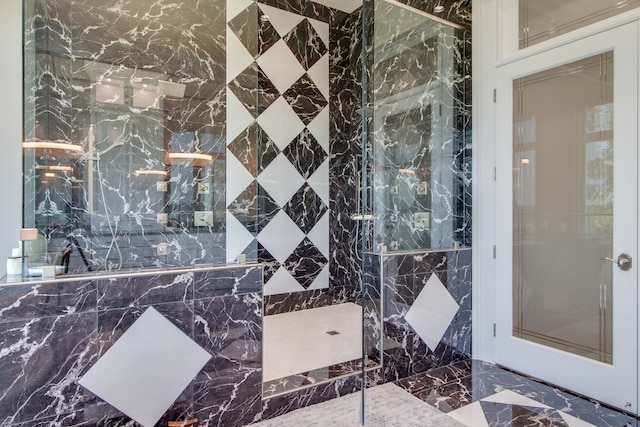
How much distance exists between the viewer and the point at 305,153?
3.97m

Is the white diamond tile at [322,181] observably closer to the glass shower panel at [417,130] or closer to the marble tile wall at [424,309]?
the glass shower panel at [417,130]

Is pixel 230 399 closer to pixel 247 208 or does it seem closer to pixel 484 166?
pixel 247 208

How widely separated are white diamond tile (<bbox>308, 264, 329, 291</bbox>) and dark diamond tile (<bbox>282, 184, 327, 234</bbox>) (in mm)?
512

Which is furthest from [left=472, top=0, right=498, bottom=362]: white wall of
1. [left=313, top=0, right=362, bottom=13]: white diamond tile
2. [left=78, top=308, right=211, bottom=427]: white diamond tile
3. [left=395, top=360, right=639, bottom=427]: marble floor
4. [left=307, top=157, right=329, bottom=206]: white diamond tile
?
[left=78, top=308, right=211, bottom=427]: white diamond tile

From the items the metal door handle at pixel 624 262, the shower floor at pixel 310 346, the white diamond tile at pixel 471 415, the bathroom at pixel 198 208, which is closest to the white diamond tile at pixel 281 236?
the shower floor at pixel 310 346

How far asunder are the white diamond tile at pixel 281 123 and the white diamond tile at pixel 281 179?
0.18 m

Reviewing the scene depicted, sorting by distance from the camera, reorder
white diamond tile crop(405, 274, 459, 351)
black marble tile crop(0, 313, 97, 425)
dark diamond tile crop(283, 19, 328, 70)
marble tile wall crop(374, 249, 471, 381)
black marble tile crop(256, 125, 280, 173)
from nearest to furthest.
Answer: black marble tile crop(0, 313, 97, 425), marble tile wall crop(374, 249, 471, 381), white diamond tile crop(405, 274, 459, 351), black marble tile crop(256, 125, 280, 173), dark diamond tile crop(283, 19, 328, 70)

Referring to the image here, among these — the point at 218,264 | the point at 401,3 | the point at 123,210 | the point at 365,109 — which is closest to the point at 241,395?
→ the point at 218,264

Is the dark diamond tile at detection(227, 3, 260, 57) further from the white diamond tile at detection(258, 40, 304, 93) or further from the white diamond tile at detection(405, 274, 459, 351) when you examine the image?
the white diamond tile at detection(405, 274, 459, 351)

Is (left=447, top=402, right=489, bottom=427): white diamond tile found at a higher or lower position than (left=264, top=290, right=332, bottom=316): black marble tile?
lower

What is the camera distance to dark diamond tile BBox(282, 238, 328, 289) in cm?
389

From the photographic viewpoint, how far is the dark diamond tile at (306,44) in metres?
3.89

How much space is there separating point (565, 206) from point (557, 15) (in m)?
1.31

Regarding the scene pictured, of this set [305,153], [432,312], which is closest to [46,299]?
[432,312]
